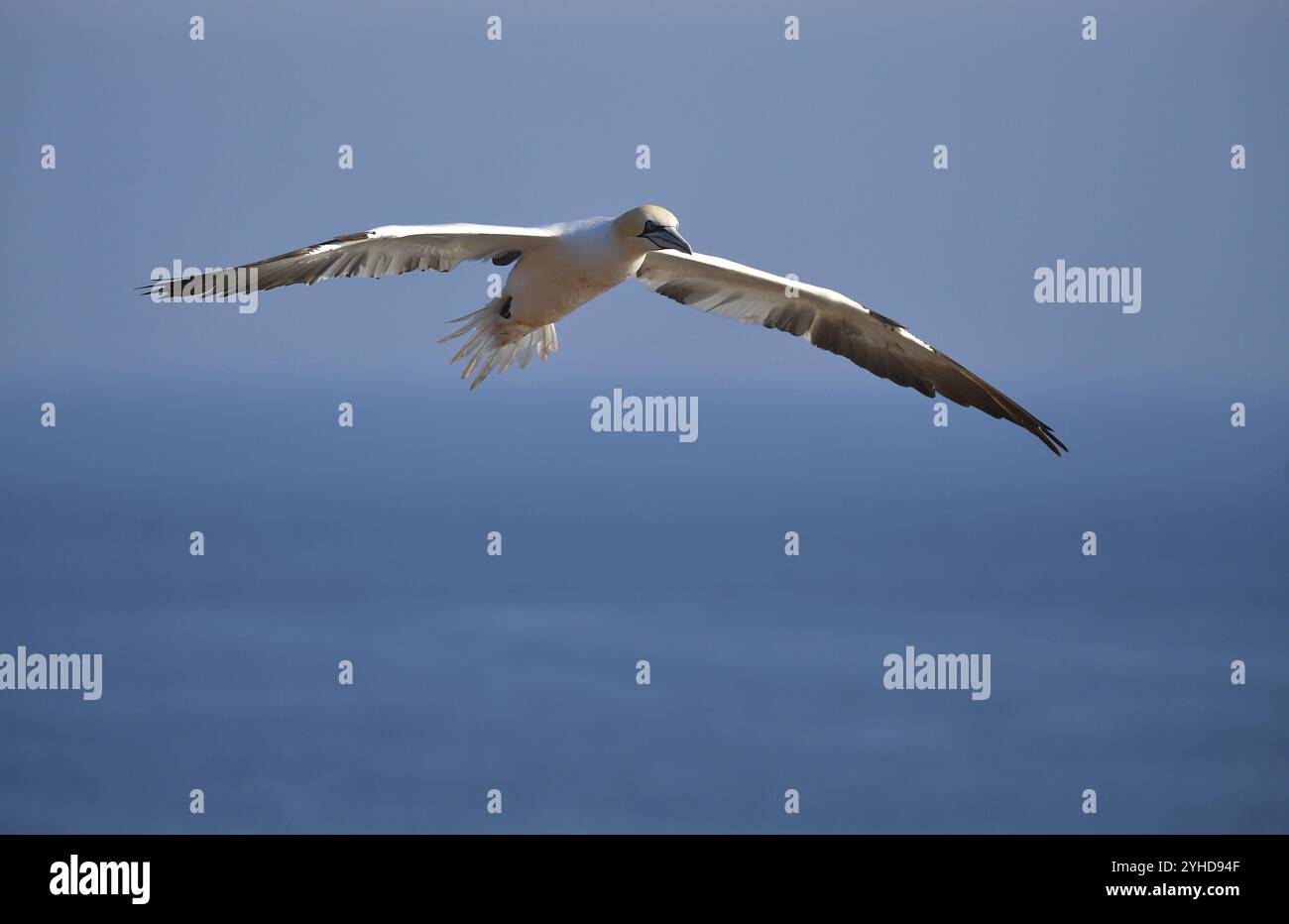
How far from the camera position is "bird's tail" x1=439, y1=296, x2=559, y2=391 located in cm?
1170

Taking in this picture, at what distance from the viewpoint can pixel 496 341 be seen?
39.1 feet

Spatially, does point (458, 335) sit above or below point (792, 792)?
above

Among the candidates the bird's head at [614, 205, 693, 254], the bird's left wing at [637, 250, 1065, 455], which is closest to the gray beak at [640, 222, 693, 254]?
the bird's head at [614, 205, 693, 254]

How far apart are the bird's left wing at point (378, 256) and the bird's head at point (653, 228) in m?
0.66

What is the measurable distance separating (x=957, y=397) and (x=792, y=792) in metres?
5.14

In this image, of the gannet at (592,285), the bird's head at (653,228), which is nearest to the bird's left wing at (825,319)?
the gannet at (592,285)

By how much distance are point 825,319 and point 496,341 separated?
2.40m

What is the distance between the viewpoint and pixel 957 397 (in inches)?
481

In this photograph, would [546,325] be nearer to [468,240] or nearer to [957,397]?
[468,240]

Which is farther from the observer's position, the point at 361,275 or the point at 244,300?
the point at 361,275

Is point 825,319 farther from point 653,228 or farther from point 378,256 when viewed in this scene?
point 378,256

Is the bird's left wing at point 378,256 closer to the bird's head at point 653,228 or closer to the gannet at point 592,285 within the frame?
the gannet at point 592,285

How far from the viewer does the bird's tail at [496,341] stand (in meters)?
11.7
